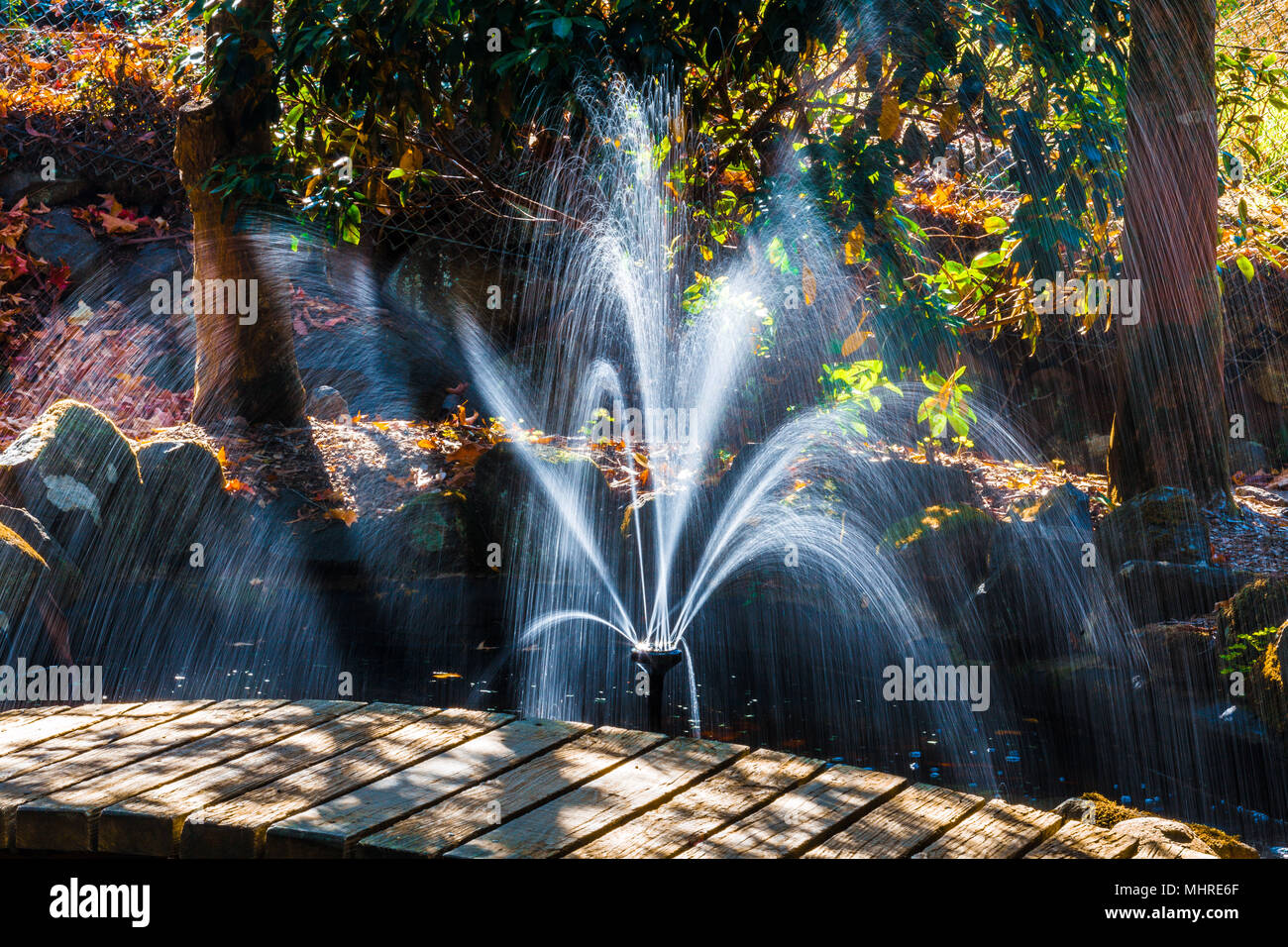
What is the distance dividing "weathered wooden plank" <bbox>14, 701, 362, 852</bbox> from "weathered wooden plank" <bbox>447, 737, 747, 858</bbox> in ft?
3.00

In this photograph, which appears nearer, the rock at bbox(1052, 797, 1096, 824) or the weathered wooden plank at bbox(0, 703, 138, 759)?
the weathered wooden plank at bbox(0, 703, 138, 759)

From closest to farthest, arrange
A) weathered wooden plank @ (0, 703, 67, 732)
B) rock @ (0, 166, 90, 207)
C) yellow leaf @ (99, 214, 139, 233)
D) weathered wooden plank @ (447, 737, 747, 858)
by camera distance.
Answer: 1. weathered wooden plank @ (447, 737, 747, 858)
2. weathered wooden plank @ (0, 703, 67, 732)
3. yellow leaf @ (99, 214, 139, 233)
4. rock @ (0, 166, 90, 207)

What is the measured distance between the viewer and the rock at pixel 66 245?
11102 mm

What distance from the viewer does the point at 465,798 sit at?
2.79 metres

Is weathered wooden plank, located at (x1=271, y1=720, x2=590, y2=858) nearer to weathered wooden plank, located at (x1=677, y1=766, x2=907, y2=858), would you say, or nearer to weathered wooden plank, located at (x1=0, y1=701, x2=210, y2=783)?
weathered wooden plank, located at (x1=677, y1=766, x2=907, y2=858)

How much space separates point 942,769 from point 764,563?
2.16 m

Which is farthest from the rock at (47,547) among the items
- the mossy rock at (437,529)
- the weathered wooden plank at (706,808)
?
the weathered wooden plank at (706,808)

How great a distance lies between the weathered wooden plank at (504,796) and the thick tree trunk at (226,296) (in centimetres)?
616

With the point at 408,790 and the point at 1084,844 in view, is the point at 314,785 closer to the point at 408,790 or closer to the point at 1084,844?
the point at 408,790

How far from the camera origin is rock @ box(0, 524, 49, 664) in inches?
225

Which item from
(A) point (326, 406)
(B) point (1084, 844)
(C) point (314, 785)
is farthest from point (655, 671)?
(A) point (326, 406)

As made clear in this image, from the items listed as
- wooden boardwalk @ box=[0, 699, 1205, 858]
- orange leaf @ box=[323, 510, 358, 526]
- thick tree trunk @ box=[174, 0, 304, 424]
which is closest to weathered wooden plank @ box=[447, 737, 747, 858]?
wooden boardwalk @ box=[0, 699, 1205, 858]

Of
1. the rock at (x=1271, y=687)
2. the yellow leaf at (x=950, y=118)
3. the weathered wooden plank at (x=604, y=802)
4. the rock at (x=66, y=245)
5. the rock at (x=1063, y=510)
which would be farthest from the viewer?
the rock at (x=66, y=245)

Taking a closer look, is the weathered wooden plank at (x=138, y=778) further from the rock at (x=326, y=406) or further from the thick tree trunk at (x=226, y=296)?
the rock at (x=326, y=406)
